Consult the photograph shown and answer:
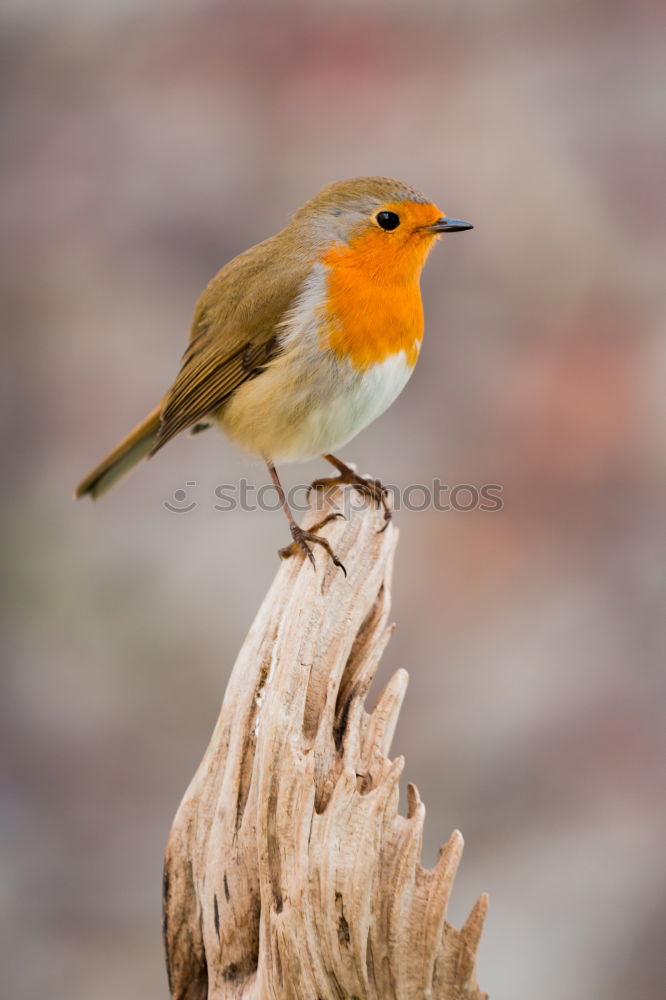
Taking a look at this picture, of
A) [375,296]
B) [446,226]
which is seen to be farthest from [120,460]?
[446,226]

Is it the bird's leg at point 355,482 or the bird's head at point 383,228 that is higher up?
the bird's head at point 383,228

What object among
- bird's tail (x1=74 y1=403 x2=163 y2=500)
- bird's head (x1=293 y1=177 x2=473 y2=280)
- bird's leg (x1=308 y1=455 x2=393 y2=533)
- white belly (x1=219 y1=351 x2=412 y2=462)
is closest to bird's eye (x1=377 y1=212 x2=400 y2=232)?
bird's head (x1=293 y1=177 x2=473 y2=280)

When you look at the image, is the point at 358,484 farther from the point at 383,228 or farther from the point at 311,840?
the point at 311,840

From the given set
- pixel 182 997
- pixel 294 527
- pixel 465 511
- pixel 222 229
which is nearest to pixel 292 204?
pixel 222 229

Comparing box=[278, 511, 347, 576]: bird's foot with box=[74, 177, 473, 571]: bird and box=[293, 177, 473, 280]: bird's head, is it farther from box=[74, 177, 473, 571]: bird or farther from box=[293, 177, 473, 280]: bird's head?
box=[293, 177, 473, 280]: bird's head

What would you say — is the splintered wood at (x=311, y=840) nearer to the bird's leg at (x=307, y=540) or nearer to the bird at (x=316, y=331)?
the bird's leg at (x=307, y=540)

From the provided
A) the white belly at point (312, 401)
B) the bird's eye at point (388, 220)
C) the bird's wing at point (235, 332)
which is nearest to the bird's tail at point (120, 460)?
the bird's wing at point (235, 332)
